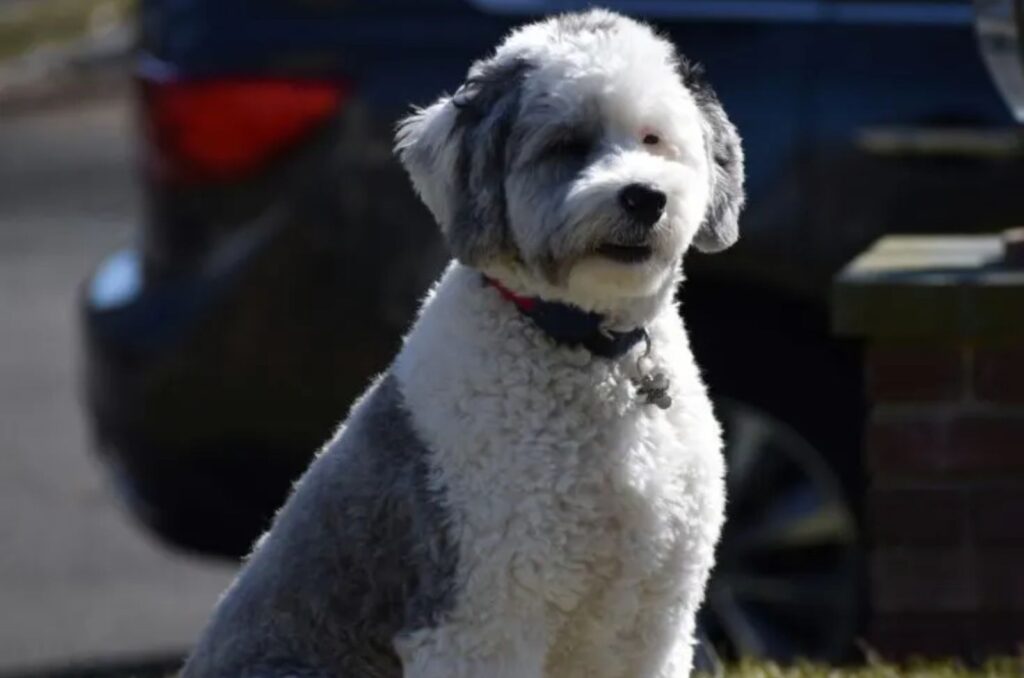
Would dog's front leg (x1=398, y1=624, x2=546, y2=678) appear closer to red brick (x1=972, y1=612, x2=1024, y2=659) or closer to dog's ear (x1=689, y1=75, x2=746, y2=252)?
dog's ear (x1=689, y1=75, x2=746, y2=252)

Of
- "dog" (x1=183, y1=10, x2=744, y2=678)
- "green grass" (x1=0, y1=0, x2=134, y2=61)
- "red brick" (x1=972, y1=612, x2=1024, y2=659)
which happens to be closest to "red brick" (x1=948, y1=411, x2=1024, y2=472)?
"red brick" (x1=972, y1=612, x2=1024, y2=659)

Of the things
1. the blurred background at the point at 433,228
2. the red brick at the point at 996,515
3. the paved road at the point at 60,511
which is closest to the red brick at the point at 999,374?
the red brick at the point at 996,515

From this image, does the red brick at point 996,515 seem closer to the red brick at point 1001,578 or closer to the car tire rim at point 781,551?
the red brick at point 1001,578

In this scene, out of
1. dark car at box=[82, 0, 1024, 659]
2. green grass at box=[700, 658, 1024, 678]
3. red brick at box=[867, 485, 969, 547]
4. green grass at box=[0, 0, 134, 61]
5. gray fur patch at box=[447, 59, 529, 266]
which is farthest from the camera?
green grass at box=[0, 0, 134, 61]

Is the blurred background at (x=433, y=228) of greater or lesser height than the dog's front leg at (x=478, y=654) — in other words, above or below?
below

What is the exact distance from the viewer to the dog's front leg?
4133 millimetres

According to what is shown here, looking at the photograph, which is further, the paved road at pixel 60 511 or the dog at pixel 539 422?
the paved road at pixel 60 511

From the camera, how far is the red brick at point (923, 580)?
592cm

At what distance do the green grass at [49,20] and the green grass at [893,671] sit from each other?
20.0 meters

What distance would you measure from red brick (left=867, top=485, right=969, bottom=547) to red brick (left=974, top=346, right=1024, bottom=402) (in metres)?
0.22

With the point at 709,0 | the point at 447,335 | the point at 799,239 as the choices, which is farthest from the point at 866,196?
the point at 447,335

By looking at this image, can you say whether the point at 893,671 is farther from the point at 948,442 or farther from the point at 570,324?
the point at 570,324

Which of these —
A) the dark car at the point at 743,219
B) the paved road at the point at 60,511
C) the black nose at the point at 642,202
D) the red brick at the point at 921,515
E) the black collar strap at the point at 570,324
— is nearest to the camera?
the black nose at the point at 642,202

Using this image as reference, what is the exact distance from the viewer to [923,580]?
5945 millimetres
